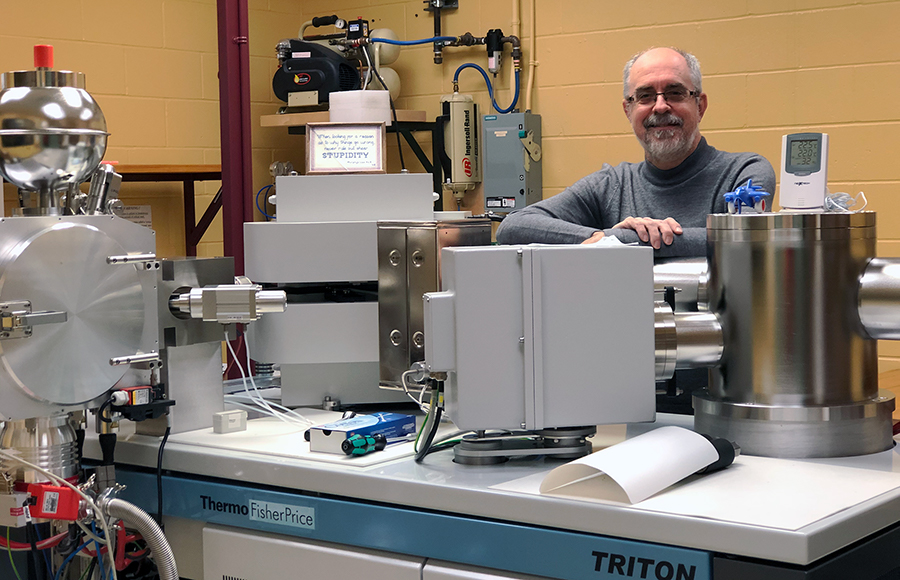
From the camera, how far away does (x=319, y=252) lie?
57.8 inches

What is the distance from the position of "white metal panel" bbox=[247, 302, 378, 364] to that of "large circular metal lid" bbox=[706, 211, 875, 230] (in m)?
0.57

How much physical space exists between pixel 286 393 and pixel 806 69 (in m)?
2.44

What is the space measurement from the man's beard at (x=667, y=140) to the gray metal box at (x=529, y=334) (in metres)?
1.15

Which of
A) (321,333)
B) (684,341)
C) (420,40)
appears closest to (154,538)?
(321,333)

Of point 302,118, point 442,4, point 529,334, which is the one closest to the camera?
point 529,334

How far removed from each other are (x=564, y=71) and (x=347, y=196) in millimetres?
2442

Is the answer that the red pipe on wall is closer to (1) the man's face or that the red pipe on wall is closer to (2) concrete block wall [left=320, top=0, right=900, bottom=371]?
(1) the man's face

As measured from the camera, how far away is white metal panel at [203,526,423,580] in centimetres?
110

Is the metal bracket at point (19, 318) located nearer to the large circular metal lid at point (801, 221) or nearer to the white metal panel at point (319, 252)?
the white metal panel at point (319, 252)

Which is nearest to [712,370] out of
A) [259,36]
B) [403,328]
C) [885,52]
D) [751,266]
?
[751,266]

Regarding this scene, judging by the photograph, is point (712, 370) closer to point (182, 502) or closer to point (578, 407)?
point (578, 407)

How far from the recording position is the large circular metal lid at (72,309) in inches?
44.8

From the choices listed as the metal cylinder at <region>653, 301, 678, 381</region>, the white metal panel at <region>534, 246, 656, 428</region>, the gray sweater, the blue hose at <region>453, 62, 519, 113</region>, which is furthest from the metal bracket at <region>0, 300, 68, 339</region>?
the blue hose at <region>453, 62, 519, 113</region>

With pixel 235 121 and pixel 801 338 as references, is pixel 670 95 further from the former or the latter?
pixel 801 338
